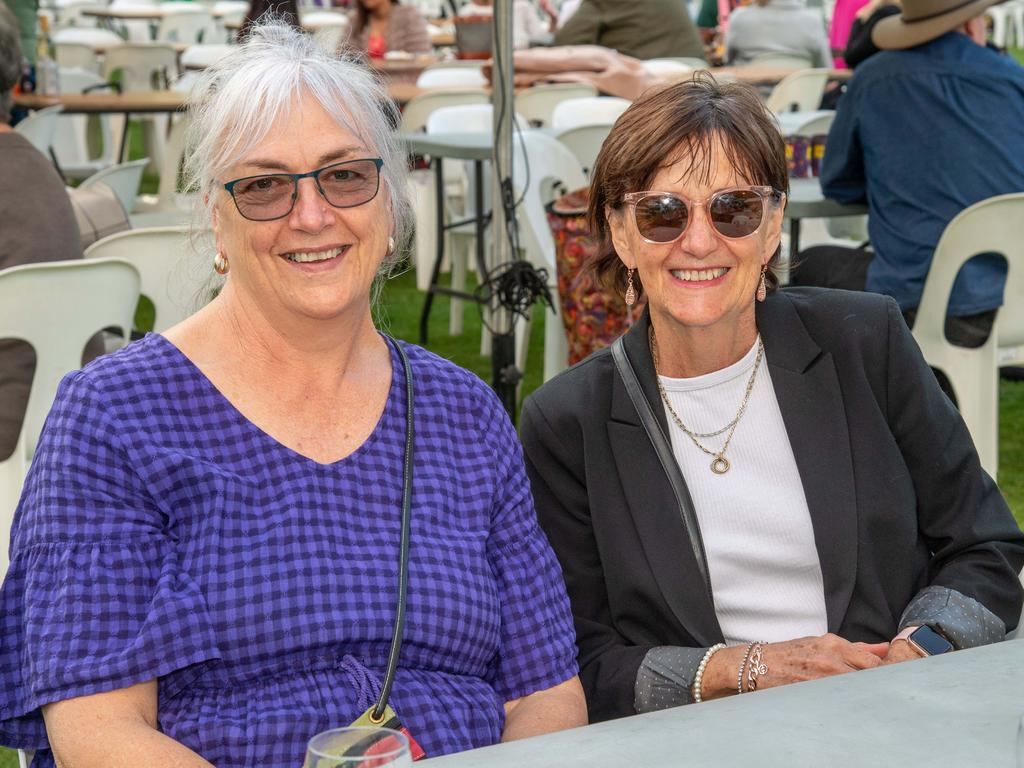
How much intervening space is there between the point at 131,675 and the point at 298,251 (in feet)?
1.97

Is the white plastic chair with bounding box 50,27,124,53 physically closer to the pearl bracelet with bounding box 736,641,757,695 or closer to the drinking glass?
the pearl bracelet with bounding box 736,641,757,695

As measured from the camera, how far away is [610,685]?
2.05m

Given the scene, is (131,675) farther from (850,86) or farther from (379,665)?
(850,86)

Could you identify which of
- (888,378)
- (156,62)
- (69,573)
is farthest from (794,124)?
(156,62)

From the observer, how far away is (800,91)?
8.43 m

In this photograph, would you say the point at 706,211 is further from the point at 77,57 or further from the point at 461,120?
the point at 77,57

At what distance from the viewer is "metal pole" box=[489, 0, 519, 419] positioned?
4234 mm

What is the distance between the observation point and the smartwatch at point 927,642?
1.99 m

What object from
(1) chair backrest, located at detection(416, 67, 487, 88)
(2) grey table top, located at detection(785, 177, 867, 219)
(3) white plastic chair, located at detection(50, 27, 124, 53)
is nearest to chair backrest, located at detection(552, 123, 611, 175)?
(2) grey table top, located at detection(785, 177, 867, 219)

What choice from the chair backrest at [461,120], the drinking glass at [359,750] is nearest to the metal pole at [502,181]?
the chair backrest at [461,120]

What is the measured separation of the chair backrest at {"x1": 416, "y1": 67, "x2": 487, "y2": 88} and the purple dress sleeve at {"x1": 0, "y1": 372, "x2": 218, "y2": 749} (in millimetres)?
7337

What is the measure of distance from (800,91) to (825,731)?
7585 millimetres

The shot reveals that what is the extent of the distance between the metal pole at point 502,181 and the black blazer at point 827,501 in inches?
82.2

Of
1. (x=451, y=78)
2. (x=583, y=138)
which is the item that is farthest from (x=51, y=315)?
(x=451, y=78)
